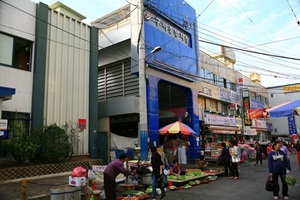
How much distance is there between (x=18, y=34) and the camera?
46.4ft

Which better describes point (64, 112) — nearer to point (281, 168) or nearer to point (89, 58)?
point (89, 58)

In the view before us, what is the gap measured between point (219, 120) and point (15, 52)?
1955 cm

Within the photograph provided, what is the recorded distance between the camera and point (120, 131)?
963 inches

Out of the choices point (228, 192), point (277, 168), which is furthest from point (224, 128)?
point (277, 168)

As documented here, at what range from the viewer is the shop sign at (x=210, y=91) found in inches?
1027

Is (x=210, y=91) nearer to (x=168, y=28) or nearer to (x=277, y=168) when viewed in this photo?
(x=168, y=28)

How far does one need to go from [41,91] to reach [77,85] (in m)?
2.42

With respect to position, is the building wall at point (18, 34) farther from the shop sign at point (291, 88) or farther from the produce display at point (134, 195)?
the shop sign at point (291, 88)

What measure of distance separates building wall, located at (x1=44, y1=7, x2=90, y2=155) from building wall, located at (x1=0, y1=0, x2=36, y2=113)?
1.02 metres

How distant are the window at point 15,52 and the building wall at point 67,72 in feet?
3.44

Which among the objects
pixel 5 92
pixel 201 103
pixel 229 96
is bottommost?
pixel 5 92

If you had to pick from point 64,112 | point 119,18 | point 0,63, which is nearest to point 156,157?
point 64,112

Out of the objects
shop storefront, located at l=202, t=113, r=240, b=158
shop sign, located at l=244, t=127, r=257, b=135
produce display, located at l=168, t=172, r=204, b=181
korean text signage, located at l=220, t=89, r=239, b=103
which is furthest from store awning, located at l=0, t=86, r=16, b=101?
shop sign, located at l=244, t=127, r=257, b=135

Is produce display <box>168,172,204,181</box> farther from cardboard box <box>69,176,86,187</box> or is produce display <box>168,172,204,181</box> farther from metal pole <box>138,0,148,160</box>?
cardboard box <box>69,176,86,187</box>
